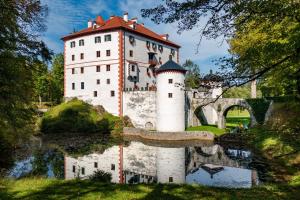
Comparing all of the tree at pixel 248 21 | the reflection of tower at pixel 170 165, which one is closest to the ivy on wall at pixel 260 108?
the reflection of tower at pixel 170 165

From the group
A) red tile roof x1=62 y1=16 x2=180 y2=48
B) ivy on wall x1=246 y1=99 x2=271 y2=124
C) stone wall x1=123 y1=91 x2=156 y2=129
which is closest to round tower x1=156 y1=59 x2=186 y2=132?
stone wall x1=123 y1=91 x2=156 y2=129

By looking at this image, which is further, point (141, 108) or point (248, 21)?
point (141, 108)

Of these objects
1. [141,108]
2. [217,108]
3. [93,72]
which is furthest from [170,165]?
[93,72]

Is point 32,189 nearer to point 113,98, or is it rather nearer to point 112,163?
point 112,163

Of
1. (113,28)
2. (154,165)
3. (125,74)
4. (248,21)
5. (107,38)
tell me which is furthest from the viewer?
(107,38)

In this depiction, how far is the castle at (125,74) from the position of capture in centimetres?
3762

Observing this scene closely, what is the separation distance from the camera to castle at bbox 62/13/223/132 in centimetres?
3762

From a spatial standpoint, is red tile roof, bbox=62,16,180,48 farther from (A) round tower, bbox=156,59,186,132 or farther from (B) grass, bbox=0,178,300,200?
(B) grass, bbox=0,178,300,200

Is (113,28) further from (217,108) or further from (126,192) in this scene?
(126,192)

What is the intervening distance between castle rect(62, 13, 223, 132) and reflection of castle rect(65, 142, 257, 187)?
9348 mm

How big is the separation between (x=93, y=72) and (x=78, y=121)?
862cm

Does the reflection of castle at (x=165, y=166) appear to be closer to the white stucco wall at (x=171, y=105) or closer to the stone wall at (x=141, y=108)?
the white stucco wall at (x=171, y=105)

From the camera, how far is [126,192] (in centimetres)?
1023

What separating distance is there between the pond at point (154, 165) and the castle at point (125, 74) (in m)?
8.49
